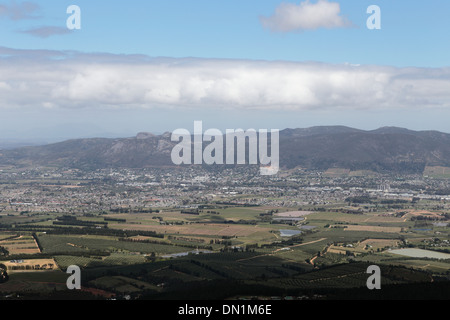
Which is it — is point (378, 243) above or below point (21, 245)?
below

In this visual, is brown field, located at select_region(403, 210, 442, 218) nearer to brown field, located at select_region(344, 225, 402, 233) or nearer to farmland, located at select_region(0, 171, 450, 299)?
farmland, located at select_region(0, 171, 450, 299)

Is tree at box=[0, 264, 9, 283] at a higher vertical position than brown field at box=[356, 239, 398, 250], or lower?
higher

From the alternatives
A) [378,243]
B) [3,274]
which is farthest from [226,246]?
[3,274]

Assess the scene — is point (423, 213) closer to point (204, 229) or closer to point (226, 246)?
point (204, 229)

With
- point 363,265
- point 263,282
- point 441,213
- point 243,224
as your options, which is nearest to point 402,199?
point 441,213

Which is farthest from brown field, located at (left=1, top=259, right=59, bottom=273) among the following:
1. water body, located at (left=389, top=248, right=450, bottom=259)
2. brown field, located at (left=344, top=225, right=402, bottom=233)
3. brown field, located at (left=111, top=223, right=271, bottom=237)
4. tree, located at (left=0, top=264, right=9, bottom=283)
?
brown field, located at (left=344, top=225, right=402, bottom=233)

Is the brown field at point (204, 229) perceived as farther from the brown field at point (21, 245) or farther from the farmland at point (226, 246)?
the brown field at point (21, 245)

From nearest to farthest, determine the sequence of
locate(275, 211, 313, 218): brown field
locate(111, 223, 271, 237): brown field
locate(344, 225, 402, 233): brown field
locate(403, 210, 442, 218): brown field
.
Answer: locate(111, 223, 271, 237): brown field < locate(344, 225, 402, 233): brown field < locate(403, 210, 442, 218): brown field < locate(275, 211, 313, 218): brown field
